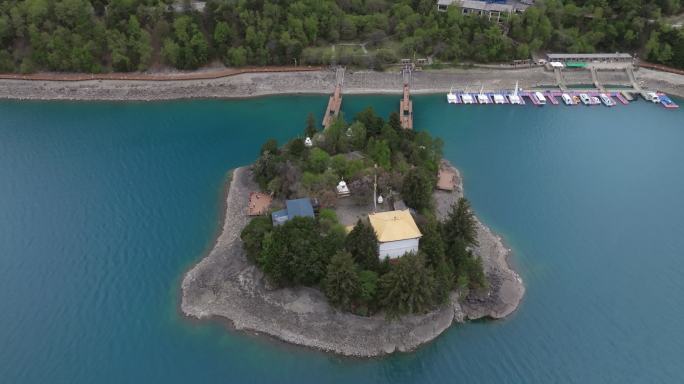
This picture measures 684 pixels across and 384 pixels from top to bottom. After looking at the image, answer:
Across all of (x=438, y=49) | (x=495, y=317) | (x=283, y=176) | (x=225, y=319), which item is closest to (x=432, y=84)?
(x=438, y=49)

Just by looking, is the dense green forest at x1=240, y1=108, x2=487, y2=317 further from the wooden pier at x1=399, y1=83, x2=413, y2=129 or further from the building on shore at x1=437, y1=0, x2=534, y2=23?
the building on shore at x1=437, y1=0, x2=534, y2=23

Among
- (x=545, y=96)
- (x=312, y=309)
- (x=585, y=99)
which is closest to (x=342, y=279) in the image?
(x=312, y=309)

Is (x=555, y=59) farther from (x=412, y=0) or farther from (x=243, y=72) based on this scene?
(x=243, y=72)

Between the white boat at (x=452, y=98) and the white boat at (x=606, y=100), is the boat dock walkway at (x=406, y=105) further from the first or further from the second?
the white boat at (x=606, y=100)

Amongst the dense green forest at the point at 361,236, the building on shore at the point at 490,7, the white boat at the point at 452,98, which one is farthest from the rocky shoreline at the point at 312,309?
the building on shore at the point at 490,7

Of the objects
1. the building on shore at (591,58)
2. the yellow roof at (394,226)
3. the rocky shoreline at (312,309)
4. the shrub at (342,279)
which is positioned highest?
the building on shore at (591,58)

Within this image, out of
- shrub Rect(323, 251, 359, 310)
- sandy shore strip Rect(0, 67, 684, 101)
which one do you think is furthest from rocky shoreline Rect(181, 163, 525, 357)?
sandy shore strip Rect(0, 67, 684, 101)
